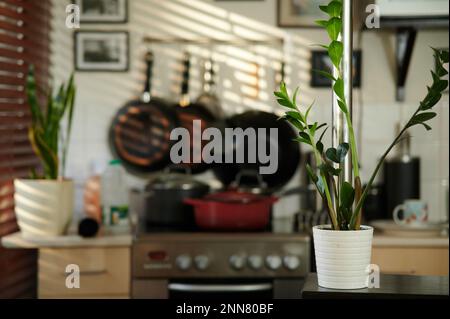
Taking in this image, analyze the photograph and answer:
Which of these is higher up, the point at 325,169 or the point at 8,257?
the point at 325,169

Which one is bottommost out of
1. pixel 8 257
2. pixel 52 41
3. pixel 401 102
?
pixel 8 257

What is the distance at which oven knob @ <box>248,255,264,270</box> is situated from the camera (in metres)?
2.35

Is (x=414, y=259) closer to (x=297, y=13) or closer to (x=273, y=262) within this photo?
(x=273, y=262)

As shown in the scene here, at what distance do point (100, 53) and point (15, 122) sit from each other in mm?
544

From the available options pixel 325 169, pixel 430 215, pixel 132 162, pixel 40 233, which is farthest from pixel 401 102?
pixel 325 169

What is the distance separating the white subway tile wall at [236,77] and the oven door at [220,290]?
636mm

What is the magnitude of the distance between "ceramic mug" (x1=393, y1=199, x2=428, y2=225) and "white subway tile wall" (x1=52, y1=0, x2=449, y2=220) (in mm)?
279

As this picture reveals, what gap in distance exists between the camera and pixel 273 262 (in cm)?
235

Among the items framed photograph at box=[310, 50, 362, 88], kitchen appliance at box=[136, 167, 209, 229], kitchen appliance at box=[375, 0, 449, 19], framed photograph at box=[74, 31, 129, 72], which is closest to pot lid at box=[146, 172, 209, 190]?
kitchen appliance at box=[136, 167, 209, 229]

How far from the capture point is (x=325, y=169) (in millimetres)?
1102

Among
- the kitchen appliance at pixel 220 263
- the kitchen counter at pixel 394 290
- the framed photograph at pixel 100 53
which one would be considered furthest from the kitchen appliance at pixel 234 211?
the kitchen counter at pixel 394 290

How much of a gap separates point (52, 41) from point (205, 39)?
642mm
